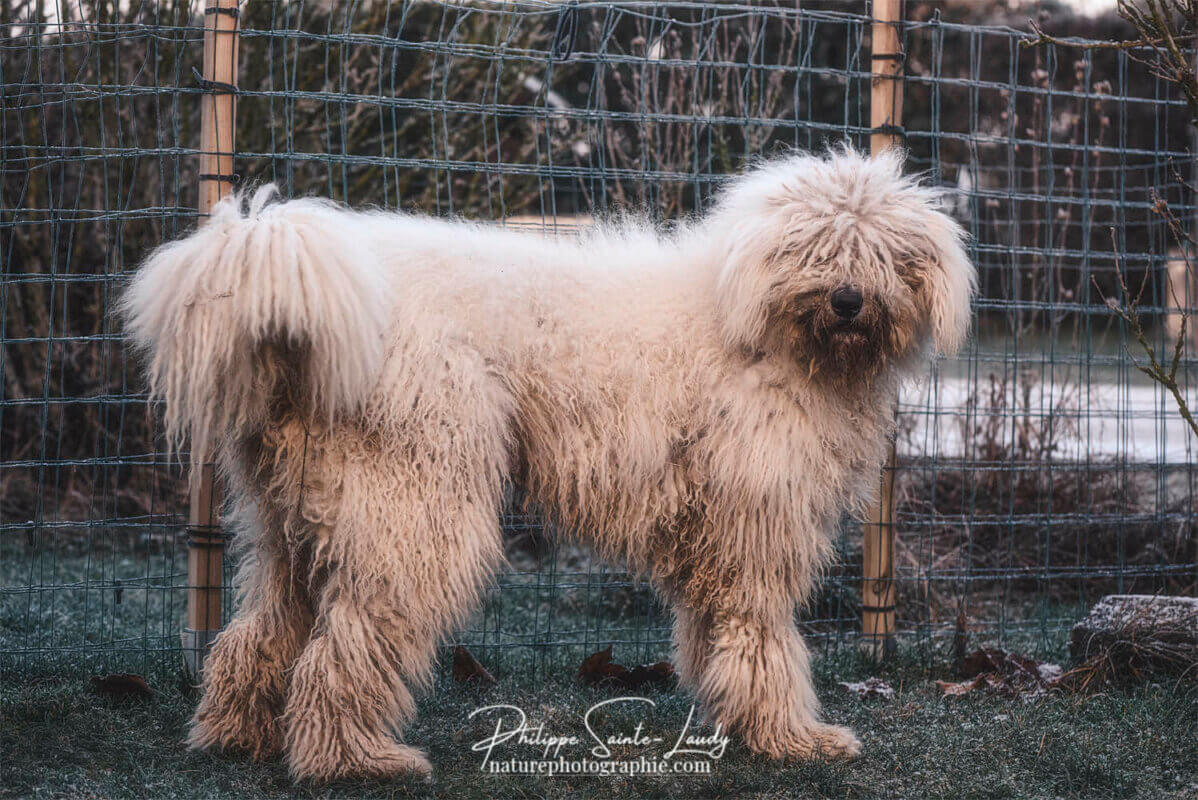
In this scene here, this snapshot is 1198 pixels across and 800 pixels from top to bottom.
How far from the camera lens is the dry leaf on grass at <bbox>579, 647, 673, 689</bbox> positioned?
466 cm

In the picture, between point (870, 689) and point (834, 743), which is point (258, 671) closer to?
point (834, 743)

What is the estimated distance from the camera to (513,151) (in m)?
9.21

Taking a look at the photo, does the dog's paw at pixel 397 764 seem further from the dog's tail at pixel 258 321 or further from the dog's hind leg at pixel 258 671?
the dog's tail at pixel 258 321

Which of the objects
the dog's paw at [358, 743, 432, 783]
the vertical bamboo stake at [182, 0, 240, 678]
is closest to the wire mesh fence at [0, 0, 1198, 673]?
the vertical bamboo stake at [182, 0, 240, 678]

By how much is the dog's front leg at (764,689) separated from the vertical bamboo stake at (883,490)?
128 cm

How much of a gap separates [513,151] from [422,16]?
91.5 inches

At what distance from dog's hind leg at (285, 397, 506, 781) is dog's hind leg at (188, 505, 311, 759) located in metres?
0.29

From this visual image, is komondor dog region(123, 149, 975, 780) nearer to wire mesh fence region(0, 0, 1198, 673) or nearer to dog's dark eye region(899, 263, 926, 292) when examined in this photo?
dog's dark eye region(899, 263, 926, 292)

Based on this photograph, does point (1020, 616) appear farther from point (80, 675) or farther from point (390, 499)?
point (80, 675)

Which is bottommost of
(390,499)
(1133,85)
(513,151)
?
(390,499)

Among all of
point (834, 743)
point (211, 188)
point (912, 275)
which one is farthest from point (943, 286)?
Answer: point (211, 188)

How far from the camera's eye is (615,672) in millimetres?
4676

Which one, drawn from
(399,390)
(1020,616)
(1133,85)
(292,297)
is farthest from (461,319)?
(1133,85)

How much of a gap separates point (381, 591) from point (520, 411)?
2.31 ft
